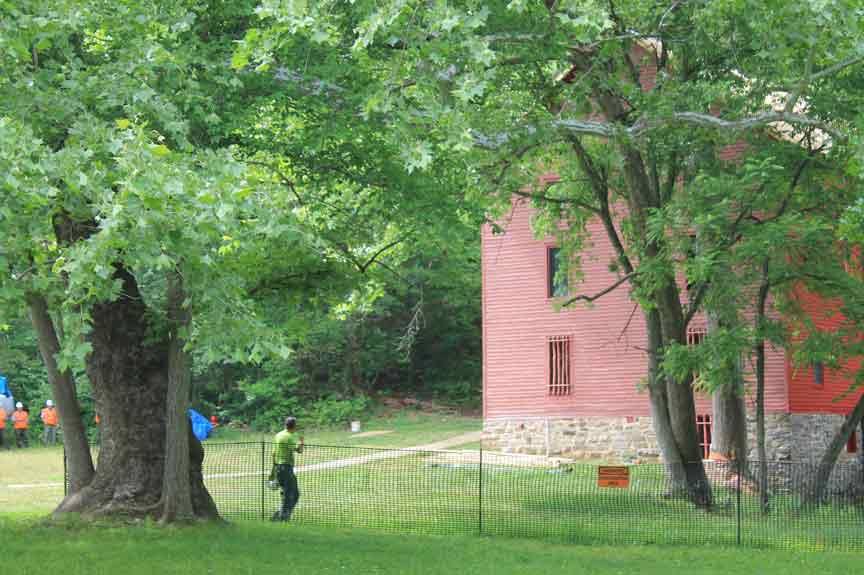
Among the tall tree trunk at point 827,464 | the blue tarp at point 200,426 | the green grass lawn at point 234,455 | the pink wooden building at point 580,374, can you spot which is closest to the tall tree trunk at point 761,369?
the tall tree trunk at point 827,464

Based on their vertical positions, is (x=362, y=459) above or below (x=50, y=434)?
below

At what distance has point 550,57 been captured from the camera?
18.8 meters

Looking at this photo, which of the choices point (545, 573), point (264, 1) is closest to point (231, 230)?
point (264, 1)

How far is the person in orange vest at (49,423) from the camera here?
41.3 metres

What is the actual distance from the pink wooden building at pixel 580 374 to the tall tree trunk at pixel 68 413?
1564 centimetres

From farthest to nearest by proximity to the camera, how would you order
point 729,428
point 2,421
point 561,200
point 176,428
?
point 2,421
point 729,428
point 561,200
point 176,428

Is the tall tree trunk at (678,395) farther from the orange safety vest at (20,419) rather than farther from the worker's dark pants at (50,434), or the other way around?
the worker's dark pants at (50,434)

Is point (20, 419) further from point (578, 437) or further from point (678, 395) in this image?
point (678, 395)

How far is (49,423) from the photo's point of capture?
41656 millimetres

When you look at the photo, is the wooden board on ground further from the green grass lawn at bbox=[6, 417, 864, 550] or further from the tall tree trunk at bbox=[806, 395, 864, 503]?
the tall tree trunk at bbox=[806, 395, 864, 503]

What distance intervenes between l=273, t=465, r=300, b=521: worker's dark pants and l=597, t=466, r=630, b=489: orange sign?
4768 millimetres

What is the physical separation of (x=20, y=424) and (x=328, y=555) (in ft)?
92.2

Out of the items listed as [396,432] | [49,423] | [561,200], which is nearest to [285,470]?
[561,200]

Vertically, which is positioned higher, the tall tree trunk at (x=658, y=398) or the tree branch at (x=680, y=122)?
the tree branch at (x=680, y=122)
